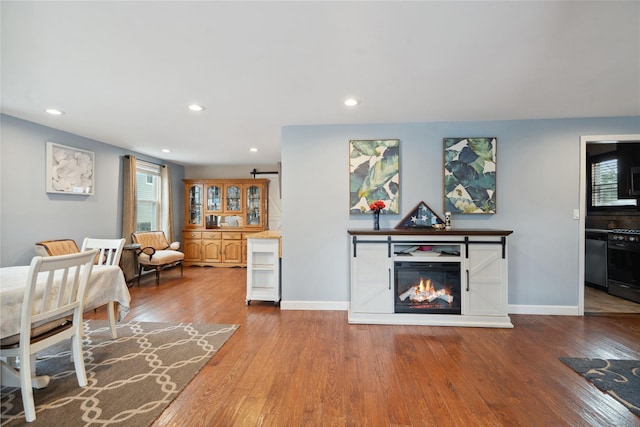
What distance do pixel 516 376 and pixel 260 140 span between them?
4.08 m

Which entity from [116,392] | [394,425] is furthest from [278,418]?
[116,392]

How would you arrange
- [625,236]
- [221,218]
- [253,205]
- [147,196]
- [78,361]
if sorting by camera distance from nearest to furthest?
[78,361] → [625,236] → [147,196] → [253,205] → [221,218]

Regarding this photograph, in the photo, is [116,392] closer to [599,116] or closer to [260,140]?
[260,140]

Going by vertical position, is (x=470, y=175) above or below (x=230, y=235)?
above

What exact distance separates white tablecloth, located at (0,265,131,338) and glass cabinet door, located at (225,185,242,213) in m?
3.89

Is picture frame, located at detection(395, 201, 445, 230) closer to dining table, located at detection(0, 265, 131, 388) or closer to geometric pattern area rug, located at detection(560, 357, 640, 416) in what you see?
geometric pattern area rug, located at detection(560, 357, 640, 416)

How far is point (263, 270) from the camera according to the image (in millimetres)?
3842

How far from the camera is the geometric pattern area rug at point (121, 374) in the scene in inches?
65.2

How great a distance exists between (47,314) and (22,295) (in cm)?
18

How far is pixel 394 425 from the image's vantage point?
1.59 metres

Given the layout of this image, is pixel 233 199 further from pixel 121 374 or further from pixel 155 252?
pixel 121 374

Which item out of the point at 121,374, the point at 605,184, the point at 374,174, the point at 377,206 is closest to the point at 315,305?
the point at 377,206

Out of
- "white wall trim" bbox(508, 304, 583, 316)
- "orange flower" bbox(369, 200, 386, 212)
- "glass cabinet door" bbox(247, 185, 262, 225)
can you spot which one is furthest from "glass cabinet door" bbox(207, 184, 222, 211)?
"white wall trim" bbox(508, 304, 583, 316)

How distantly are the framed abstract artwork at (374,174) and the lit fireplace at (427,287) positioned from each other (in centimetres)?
76
